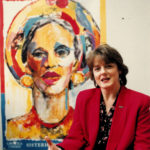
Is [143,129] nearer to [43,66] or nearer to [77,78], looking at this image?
[77,78]

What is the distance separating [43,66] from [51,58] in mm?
89

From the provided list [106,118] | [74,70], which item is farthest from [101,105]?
[74,70]

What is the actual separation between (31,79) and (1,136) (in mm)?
517

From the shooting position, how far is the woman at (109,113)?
1122mm

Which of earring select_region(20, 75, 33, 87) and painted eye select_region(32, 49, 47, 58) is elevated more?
painted eye select_region(32, 49, 47, 58)

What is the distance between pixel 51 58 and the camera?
61.9 inches

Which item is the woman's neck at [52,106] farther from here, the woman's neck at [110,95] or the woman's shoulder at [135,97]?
the woman's shoulder at [135,97]

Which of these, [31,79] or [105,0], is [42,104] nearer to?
[31,79]

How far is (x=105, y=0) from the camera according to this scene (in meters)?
1.54

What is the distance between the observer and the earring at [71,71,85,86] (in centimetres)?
156

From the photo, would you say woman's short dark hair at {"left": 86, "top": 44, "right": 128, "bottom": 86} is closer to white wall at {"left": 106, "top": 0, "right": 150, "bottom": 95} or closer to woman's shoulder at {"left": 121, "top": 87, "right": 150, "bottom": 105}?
woman's shoulder at {"left": 121, "top": 87, "right": 150, "bottom": 105}

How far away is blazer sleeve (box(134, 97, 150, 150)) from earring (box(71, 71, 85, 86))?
561mm

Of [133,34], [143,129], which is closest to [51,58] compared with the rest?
[133,34]

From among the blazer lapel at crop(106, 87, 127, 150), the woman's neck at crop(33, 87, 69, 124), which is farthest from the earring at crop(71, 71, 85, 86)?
the blazer lapel at crop(106, 87, 127, 150)
